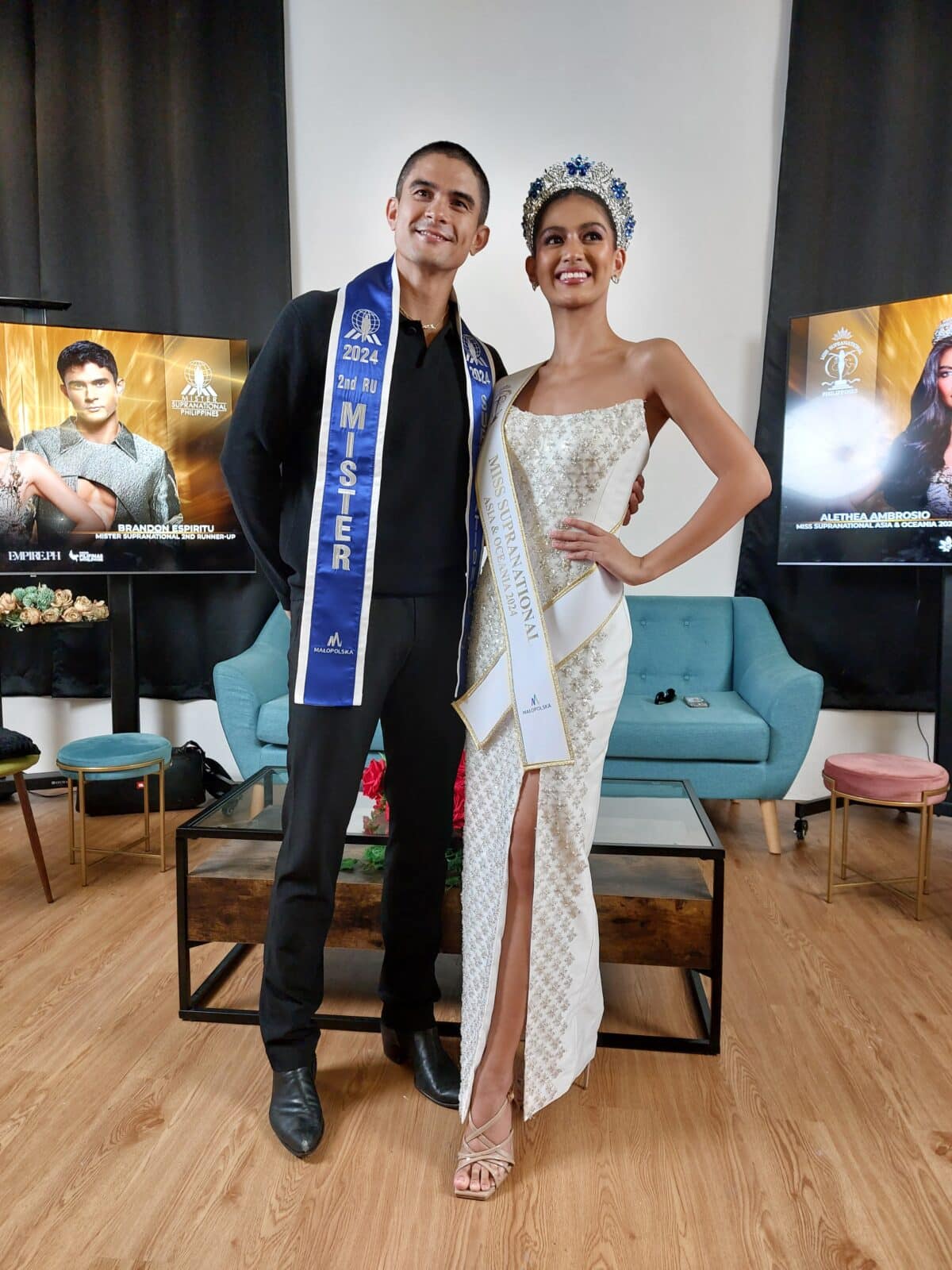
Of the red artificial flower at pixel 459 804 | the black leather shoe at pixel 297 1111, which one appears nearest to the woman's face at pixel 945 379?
the red artificial flower at pixel 459 804

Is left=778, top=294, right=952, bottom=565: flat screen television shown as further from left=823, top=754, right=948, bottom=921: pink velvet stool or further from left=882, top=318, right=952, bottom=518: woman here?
left=823, top=754, right=948, bottom=921: pink velvet stool

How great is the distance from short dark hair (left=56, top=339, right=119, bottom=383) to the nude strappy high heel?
2841 mm

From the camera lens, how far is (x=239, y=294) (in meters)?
3.69

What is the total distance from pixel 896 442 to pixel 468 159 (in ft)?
7.04

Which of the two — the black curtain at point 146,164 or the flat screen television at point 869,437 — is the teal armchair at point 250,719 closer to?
the black curtain at point 146,164

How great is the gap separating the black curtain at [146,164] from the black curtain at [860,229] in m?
1.99

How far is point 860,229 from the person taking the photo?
11.3ft

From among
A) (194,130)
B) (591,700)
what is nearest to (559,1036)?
(591,700)

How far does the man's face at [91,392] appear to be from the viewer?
3277mm

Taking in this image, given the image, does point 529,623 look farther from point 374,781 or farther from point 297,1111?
point 297,1111

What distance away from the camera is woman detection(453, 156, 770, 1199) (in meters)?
1.50

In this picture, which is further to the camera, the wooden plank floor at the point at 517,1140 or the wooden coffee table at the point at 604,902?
the wooden coffee table at the point at 604,902

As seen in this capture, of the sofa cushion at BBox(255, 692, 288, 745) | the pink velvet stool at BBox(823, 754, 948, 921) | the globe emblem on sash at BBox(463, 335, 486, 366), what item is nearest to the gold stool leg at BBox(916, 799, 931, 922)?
the pink velvet stool at BBox(823, 754, 948, 921)

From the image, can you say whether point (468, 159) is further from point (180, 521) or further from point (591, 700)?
point (180, 521)
